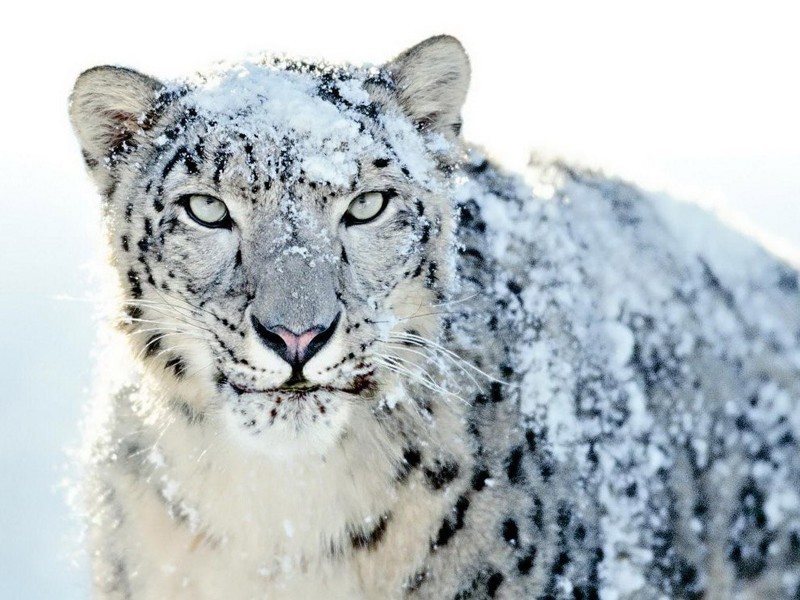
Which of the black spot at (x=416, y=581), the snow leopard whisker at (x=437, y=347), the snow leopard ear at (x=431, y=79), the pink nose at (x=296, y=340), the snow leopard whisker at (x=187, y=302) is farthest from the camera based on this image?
the snow leopard ear at (x=431, y=79)

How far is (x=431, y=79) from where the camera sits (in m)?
3.50

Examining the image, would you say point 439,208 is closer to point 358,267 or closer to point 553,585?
point 358,267

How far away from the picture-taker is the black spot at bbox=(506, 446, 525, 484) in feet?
11.3

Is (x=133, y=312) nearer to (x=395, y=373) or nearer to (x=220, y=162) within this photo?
(x=220, y=162)

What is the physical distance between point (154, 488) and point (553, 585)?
1.18 meters

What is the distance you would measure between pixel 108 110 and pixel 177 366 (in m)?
0.73

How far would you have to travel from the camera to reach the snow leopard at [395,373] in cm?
312

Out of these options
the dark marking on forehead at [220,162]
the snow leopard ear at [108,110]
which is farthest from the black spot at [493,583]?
the snow leopard ear at [108,110]

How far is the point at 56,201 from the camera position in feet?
36.9

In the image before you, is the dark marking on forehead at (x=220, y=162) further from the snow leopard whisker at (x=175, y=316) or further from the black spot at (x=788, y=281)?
the black spot at (x=788, y=281)

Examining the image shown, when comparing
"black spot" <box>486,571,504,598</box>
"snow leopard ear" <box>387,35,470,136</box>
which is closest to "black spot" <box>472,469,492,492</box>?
"black spot" <box>486,571,504,598</box>

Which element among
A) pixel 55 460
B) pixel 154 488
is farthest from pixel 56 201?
pixel 154 488

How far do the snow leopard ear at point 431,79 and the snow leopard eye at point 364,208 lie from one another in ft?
1.28

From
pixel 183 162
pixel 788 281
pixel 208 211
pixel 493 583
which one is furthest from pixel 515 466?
pixel 788 281
